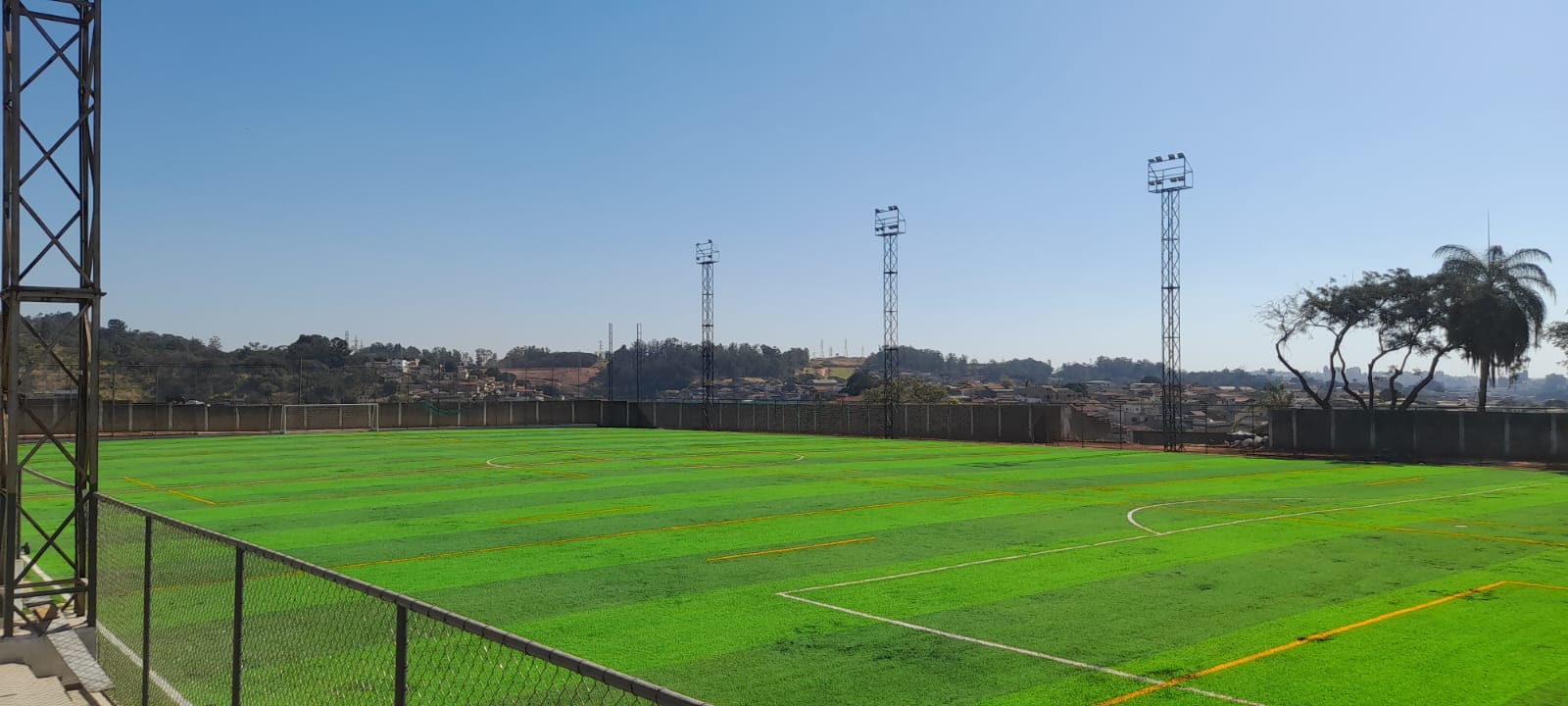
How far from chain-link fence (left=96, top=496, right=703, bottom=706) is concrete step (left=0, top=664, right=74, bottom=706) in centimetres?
48

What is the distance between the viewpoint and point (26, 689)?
10.5 metres

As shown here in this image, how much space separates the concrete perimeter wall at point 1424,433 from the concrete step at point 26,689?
154 ft

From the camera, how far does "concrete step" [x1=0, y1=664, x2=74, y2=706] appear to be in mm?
10023

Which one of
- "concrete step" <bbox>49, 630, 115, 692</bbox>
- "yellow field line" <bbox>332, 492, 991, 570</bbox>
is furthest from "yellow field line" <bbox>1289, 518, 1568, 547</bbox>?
"concrete step" <bbox>49, 630, 115, 692</bbox>

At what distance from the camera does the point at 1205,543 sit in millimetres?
17797

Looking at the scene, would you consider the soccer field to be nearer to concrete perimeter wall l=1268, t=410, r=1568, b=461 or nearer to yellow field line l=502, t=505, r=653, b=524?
yellow field line l=502, t=505, r=653, b=524

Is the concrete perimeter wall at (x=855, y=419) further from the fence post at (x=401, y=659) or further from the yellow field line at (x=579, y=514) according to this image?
the fence post at (x=401, y=659)

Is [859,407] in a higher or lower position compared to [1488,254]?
lower

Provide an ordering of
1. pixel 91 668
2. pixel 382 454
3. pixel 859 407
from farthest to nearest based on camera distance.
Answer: pixel 859 407 → pixel 382 454 → pixel 91 668

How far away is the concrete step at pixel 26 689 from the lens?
10023 mm

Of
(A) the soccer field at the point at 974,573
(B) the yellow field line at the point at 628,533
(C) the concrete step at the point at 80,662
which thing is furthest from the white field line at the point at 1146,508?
(C) the concrete step at the point at 80,662

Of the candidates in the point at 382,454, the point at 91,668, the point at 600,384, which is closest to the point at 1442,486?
the point at 91,668

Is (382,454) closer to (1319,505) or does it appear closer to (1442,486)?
(1319,505)

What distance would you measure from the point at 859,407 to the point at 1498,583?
5179cm
